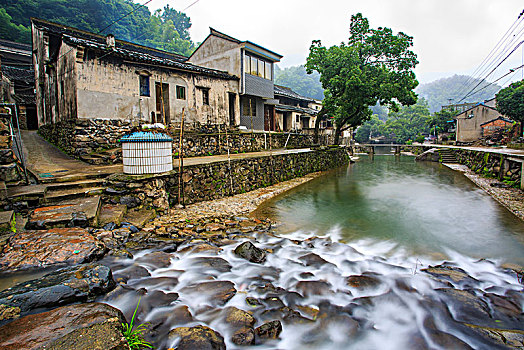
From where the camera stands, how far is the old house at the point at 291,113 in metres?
31.6

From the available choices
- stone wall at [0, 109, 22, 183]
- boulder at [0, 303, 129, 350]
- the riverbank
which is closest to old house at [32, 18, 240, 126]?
stone wall at [0, 109, 22, 183]

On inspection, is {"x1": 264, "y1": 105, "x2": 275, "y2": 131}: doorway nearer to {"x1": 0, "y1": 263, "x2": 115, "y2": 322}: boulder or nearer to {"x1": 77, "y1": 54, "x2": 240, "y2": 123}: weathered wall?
{"x1": 77, "y1": 54, "x2": 240, "y2": 123}: weathered wall

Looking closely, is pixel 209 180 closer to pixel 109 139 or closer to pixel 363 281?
pixel 109 139

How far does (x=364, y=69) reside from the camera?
79.5 feet

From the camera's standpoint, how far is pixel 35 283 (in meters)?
3.95

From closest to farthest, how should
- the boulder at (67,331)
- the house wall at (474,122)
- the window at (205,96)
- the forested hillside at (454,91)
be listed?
the boulder at (67,331) → the window at (205,96) → the house wall at (474,122) → the forested hillside at (454,91)

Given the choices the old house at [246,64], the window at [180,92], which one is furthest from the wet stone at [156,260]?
the old house at [246,64]

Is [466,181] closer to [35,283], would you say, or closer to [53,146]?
[35,283]

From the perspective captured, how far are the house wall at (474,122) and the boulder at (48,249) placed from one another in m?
49.2

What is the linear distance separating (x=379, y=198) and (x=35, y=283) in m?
14.0

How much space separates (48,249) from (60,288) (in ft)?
4.72

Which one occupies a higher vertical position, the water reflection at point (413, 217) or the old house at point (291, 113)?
the old house at point (291, 113)

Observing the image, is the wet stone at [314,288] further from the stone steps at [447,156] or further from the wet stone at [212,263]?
the stone steps at [447,156]

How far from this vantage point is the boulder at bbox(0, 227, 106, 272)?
15.0 feet
